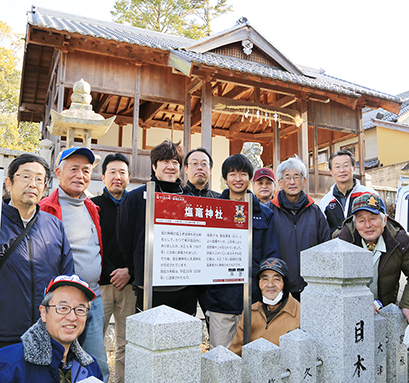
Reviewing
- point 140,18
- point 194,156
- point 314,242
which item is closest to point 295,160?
point 314,242

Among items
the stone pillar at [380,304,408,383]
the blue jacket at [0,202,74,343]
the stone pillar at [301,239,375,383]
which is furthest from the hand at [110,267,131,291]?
the stone pillar at [380,304,408,383]

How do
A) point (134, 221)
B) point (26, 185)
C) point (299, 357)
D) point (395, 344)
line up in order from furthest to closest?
point (134, 221)
point (395, 344)
point (26, 185)
point (299, 357)

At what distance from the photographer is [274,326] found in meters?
3.03

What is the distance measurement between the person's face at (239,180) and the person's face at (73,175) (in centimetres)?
128

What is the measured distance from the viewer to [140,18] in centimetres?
1973

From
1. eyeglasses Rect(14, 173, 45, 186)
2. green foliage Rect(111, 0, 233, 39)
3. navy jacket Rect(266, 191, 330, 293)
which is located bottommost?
navy jacket Rect(266, 191, 330, 293)

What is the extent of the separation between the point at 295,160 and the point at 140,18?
18624 mm

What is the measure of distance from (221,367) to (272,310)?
3.91ft

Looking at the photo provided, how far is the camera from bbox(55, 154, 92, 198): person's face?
3107mm

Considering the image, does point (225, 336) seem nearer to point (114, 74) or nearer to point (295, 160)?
point (295, 160)

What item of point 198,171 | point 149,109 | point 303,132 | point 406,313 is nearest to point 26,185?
point 198,171

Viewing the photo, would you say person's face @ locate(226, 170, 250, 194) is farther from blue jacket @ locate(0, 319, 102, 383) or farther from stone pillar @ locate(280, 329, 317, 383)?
blue jacket @ locate(0, 319, 102, 383)

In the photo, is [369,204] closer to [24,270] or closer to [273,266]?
[273,266]

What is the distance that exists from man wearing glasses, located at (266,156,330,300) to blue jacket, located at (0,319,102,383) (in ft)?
6.99
